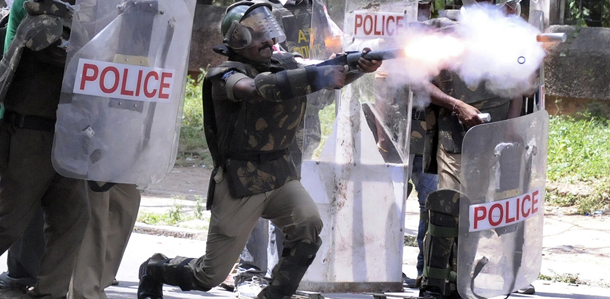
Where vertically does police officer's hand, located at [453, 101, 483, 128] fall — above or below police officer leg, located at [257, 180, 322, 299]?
above

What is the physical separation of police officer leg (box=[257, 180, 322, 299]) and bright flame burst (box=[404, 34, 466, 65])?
3.55 feet

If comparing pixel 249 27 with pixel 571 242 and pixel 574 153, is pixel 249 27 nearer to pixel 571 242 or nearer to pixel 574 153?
pixel 571 242

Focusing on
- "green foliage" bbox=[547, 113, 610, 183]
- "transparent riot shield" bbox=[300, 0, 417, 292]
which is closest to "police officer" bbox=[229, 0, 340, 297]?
"transparent riot shield" bbox=[300, 0, 417, 292]

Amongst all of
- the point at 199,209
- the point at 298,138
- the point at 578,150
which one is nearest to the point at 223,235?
the point at 298,138

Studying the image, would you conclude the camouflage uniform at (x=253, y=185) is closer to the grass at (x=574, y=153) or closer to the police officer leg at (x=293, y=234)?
the police officer leg at (x=293, y=234)

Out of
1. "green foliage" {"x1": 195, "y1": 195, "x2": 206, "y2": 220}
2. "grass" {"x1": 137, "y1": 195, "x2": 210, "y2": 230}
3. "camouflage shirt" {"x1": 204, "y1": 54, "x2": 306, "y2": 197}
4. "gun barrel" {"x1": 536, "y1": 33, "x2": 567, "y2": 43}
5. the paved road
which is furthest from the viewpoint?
"green foliage" {"x1": 195, "y1": 195, "x2": 206, "y2": 220}

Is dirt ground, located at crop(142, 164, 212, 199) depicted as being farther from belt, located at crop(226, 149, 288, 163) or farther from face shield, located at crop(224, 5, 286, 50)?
face shield, located at crop(224, 5, 286, 50)

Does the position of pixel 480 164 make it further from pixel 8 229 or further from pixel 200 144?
pixel 200 144

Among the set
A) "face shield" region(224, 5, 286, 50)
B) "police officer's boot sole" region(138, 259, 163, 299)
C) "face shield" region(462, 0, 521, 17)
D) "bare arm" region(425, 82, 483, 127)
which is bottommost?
"police officer's boot sole" region(138, 259, 163, 299)

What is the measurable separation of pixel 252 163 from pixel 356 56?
2.46 ft

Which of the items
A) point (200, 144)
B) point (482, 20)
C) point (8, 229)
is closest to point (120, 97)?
point (8, 229)

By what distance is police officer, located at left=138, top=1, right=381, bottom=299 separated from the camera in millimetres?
4355

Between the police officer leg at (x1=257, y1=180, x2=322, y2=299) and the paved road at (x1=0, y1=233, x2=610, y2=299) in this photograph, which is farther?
the paved road at (x1=0, y1=233, x2=610, y2=299)

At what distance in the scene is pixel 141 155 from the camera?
420 cm
